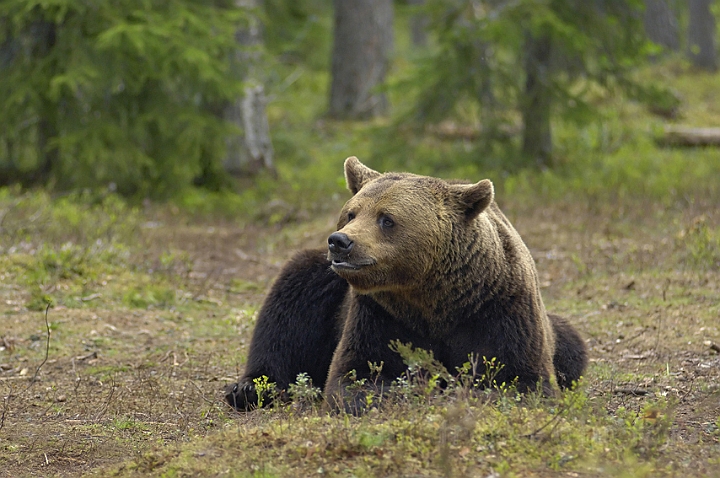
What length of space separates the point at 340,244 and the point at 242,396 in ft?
5.90

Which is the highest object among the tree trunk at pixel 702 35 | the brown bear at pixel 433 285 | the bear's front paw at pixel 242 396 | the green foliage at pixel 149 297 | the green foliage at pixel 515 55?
the tree trunk at pixel 702 35

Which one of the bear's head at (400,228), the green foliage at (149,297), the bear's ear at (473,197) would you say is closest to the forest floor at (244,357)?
the green foliage at (149,297)

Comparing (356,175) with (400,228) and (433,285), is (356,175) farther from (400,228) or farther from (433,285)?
(433,285)

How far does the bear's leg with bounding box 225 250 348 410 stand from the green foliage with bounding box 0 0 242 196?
22.8ft

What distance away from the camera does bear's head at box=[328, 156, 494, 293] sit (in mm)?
5559

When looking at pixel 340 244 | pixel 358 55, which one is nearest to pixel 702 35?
pixel 358 55

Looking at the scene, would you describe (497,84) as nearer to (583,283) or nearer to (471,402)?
(583,283)

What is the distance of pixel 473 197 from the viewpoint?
231 inches

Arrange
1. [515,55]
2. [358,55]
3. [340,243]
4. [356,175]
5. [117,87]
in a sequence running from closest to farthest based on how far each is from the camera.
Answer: [340,243] < [356,175] < [117,87] < [515,55] < [358,55]

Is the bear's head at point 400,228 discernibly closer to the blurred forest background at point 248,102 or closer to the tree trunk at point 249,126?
the blurred forest background at point 248,102

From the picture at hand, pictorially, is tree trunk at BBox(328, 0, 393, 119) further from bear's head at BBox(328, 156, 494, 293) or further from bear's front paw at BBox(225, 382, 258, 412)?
bear's head at BBox(328, 156, 494, 293)

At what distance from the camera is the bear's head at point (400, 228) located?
5.56 metres

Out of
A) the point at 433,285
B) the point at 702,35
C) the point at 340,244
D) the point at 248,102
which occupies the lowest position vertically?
the point at 433,285

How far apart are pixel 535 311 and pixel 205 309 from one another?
5071 mm
